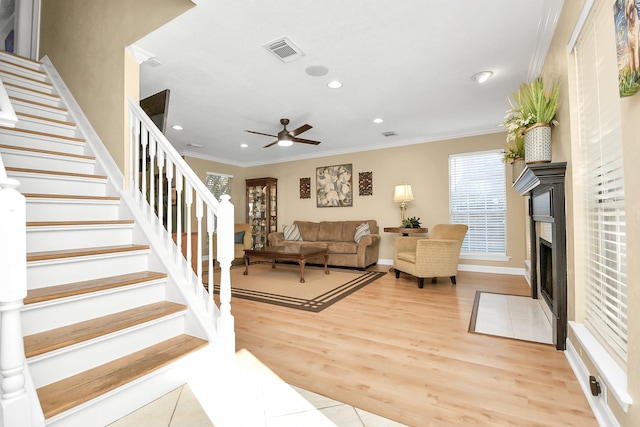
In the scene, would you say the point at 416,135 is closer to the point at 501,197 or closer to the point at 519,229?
the point at 501,197

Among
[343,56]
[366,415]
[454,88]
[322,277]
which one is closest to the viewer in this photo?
[366,415]

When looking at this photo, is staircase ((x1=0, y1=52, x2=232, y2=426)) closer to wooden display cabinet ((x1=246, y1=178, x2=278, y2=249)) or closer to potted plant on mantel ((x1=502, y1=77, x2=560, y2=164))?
potted plant on mantel ((x1=502, y1=77, x2=560, y2=164))

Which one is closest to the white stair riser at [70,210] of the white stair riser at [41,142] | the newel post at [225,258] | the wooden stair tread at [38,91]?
the white stair riser at [41,142]

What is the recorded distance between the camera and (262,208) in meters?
7.84

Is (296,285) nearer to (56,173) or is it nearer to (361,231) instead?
(361,231)

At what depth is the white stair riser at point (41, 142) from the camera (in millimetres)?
2352

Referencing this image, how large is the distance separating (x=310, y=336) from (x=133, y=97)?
2.62 meters

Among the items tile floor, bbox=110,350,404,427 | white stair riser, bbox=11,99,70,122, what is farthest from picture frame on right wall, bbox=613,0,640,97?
white stair riser, bbox=11,99,70,122

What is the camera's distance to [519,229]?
5.07 m

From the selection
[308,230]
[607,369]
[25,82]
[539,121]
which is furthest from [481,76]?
[25,82]

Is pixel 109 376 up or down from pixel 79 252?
down

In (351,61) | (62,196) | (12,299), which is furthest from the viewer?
(351,61)

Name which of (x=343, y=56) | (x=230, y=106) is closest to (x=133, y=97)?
(x=230, y=106)

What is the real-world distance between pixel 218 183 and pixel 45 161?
5.33 m
